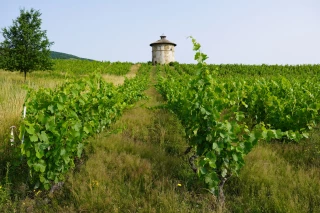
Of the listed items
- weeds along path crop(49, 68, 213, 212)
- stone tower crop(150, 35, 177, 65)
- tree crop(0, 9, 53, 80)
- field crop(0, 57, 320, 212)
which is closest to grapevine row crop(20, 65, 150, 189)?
field crop(0, 57, 320, 212)

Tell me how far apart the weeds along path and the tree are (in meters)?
20.4

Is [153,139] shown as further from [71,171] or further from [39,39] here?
[39,39]

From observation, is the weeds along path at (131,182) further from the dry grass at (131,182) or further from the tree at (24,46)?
the tree at (24,46)

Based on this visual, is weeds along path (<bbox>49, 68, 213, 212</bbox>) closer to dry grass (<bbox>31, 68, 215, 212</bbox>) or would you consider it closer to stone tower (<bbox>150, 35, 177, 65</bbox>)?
dry grass (<bbox>31, 68, 215, 212</bbox>)

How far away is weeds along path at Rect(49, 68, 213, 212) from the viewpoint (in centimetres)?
323

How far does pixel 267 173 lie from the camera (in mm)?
4082

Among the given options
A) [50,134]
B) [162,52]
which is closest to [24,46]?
[50,134]

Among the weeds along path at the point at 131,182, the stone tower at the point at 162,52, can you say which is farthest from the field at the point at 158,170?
the stone tower at the point at 162,52

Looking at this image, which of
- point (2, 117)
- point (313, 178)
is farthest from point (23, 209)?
point (313, 178)

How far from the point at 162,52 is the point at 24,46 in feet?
129

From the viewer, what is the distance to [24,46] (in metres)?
22.3

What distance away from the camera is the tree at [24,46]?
22.1m

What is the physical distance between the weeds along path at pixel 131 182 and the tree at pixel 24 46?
20.4 metres

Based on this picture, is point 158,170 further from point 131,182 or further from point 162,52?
point 162,52
